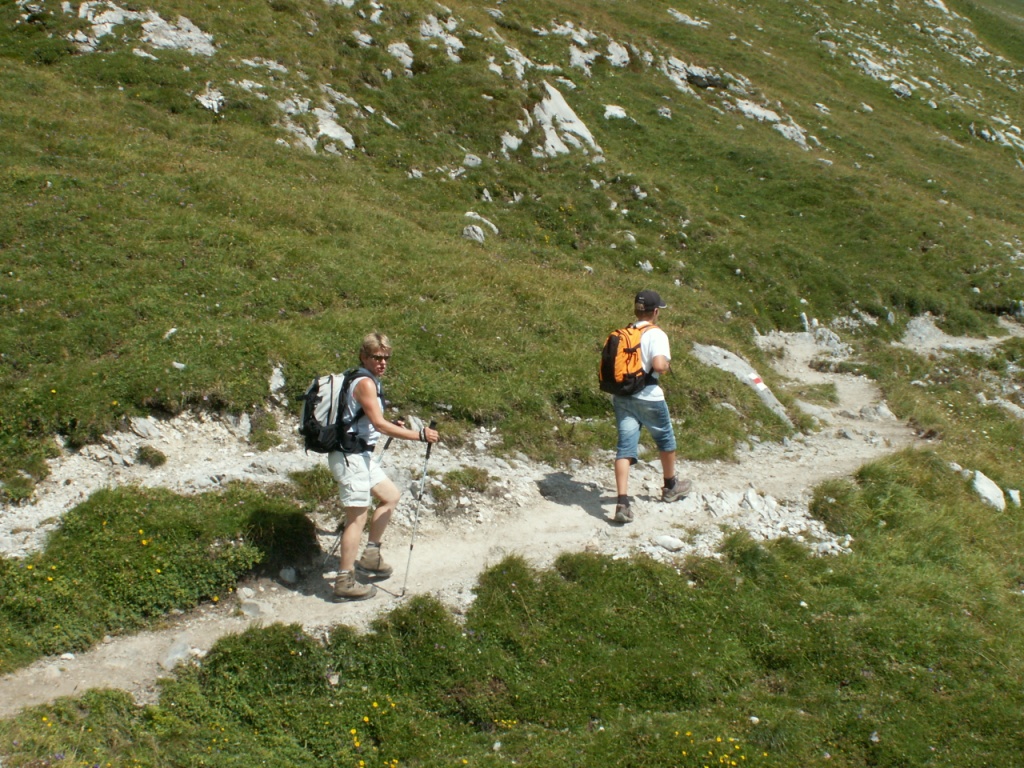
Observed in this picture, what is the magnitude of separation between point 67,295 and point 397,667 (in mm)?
9905

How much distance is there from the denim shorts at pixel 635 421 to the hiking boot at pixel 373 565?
4023 millimetres

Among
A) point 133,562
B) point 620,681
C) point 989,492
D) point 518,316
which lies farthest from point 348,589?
point 989,492

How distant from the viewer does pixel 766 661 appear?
939cm

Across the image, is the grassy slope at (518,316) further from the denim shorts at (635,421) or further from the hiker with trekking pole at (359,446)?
the denim shorts at (635,421)

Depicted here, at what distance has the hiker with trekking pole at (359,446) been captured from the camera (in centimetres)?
891

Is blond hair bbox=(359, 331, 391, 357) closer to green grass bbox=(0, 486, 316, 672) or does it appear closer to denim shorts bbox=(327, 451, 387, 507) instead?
denim shorts bbox=(327, 451, 387, 507)

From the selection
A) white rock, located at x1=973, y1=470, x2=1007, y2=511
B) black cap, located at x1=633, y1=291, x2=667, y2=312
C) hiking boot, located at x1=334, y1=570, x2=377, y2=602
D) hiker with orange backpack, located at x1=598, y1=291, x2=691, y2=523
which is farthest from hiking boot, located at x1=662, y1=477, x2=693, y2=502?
white rock, located at x1=973, y1=470, x2=1007, y2=511

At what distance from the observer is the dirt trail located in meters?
8.34

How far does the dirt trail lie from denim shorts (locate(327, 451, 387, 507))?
1424 millimetres

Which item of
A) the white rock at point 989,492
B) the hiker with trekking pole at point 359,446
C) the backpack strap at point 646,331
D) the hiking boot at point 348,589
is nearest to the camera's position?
the hiker with trekking pole at point 359,446

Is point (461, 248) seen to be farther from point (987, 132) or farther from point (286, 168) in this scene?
point (987, 132)

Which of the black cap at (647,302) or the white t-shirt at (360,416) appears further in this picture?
the black cap at (647,302)

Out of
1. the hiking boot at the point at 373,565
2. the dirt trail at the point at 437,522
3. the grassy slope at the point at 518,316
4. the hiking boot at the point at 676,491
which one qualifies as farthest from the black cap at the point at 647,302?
the hiking boot at the point at 373,565

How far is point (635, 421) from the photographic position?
38.1 ft
